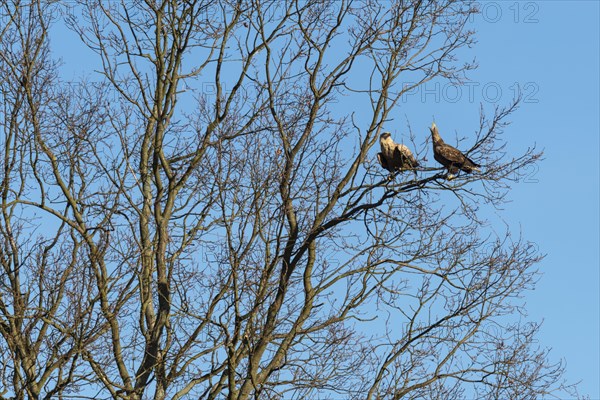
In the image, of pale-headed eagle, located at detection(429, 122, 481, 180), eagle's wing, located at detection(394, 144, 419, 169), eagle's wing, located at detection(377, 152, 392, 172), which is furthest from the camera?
eagle's wing, located at detection(377, 152, 392, 172)

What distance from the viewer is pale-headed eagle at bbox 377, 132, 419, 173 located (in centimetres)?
1366

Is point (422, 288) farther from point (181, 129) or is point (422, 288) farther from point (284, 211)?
point (181, 129)

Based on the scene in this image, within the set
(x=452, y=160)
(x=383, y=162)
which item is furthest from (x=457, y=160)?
(x=383, y=162)

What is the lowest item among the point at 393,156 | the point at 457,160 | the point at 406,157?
the point at 457,160

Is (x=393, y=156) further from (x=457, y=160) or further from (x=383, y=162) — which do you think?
(x=457, y=160)

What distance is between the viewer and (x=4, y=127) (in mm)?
15289

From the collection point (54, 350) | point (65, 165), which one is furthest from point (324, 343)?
point (65, 165)

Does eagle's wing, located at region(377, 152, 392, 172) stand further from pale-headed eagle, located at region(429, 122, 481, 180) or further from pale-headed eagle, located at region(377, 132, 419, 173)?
pale-headed eagle, located at region(429, 122, 481, 180)

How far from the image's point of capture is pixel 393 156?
1397 cm

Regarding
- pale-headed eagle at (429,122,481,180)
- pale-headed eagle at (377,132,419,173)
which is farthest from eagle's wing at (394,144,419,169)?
pale-headed eagle at (429,122,481,180)

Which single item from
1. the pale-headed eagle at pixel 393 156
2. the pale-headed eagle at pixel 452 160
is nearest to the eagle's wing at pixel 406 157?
the pale-headed eagle at pixel 393 156

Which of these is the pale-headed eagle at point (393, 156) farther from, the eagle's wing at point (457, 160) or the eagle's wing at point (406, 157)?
the eagle's wing at point (457, 160)

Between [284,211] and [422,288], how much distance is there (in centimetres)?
236

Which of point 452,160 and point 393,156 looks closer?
point 452,160
